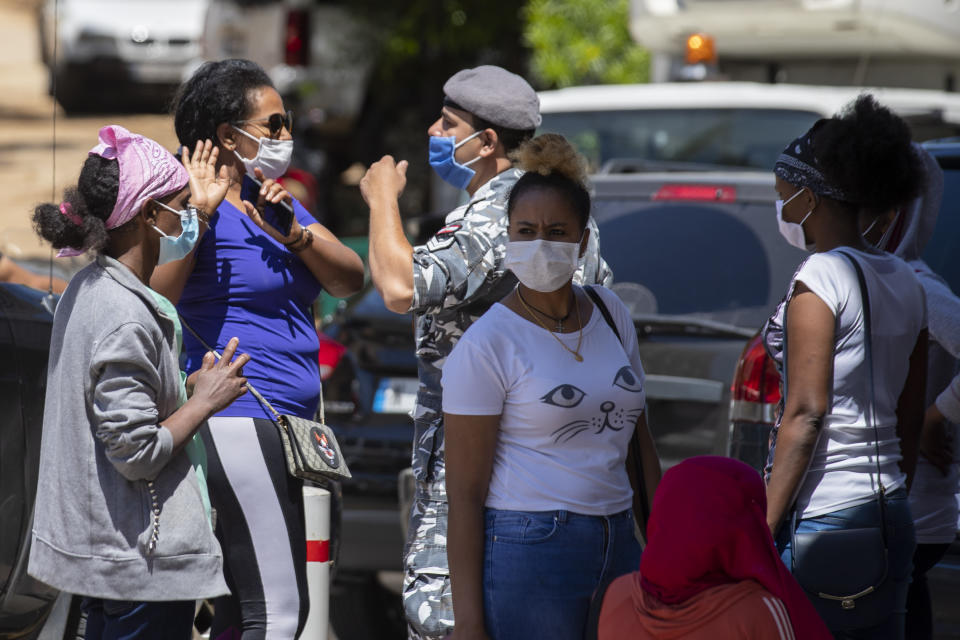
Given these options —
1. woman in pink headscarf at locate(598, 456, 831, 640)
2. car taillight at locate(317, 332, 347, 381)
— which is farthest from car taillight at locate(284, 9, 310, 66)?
woman in pink headscarf at locate(598, 456, 831, 640)

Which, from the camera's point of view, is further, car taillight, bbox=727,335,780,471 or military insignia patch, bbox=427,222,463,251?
car taillight, bbox=727,335,780,471

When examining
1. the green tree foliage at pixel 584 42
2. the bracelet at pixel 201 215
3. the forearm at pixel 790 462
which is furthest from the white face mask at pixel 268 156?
the green tree foliage at pixel 584 42

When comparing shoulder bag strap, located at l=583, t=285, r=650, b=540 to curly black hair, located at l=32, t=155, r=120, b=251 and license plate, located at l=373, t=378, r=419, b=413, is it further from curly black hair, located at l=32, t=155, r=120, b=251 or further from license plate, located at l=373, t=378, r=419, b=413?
license plate, located at l=373, t=378, r=419, b=413

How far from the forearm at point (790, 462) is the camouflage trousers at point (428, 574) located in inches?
33.1

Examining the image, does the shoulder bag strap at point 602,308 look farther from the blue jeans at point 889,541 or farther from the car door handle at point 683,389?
the car door handle at point 683,389

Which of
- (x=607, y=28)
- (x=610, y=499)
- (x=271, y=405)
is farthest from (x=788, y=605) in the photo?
(x=607, y=28)

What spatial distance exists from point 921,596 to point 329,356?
2917 mm

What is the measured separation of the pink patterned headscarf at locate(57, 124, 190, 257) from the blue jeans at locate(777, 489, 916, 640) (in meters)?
1.72

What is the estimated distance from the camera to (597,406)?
Answer: 3004 millimetres

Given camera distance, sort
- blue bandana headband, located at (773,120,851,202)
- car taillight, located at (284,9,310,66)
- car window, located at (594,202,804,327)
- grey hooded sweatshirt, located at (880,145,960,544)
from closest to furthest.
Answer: blue bandana headband, located at (773,120,851,202)
grey hooded sweatshirt, located at (880,145,960,544)
car window, located at (594,202,804,327)
car taillight, located at (284,9,310,66)

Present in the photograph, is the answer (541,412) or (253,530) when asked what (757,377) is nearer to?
(541,412)

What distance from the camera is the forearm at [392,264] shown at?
329cm

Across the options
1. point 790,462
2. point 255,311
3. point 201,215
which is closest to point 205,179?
point 201,215

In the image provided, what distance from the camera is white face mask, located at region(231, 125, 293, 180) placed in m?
3.68
